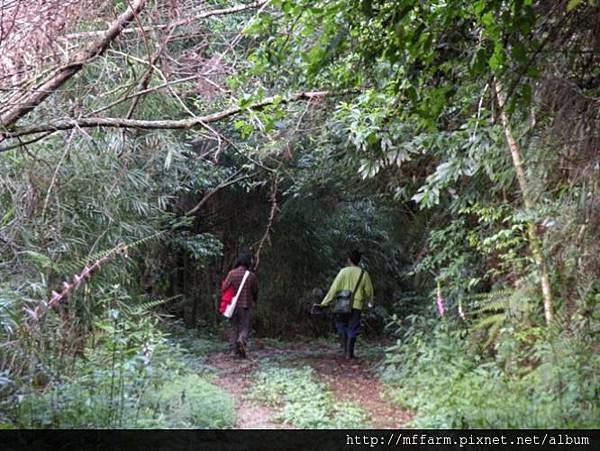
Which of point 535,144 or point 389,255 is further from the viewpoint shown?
point 389,255

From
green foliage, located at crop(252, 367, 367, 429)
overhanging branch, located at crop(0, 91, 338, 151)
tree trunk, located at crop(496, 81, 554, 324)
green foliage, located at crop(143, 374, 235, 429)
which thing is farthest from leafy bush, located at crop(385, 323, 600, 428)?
overhanging branch, located at crop(0, 91, 338, 151)

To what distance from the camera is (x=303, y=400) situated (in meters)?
5.42

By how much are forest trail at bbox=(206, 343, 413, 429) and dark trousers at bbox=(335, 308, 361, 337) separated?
0.37 m

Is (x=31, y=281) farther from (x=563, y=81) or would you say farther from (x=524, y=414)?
(x=563, y=81)

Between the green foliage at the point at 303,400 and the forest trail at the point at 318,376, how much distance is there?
3.7 inches

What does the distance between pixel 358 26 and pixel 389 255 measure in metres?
8.77

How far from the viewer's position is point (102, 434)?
346 centimetres

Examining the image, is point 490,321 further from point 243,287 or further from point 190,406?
point 243,287

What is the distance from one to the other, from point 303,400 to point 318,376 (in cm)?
145

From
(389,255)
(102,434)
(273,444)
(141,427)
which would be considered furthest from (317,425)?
(389,255)

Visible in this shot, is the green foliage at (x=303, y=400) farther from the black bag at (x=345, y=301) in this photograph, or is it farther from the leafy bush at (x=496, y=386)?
the black bag at (x=345, y=301)

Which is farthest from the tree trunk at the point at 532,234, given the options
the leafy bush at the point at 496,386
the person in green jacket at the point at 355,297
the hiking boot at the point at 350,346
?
the hiking boot at the point at 350,346

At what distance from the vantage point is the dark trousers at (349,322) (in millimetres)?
7918

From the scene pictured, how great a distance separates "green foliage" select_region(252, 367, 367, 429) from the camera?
4.74 m
